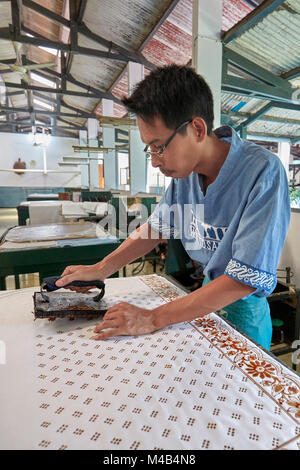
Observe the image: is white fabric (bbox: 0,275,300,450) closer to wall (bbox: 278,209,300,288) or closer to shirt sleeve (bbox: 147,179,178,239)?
shirt sleeve (bbox: 147,179,178,239)

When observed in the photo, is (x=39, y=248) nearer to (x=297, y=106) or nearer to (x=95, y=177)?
(x=297, y=106)

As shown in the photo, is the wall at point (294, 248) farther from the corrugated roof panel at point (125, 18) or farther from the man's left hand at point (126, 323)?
the corrugated roof panel at point (125, 18)

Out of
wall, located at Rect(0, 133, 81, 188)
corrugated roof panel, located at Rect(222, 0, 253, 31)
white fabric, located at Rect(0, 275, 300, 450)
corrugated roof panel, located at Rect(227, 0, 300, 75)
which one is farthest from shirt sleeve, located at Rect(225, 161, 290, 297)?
wall, located at Rect(0, 133, 81, 188)

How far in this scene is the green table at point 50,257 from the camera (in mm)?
1687

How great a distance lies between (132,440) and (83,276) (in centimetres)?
64

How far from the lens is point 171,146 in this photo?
0.81 meters

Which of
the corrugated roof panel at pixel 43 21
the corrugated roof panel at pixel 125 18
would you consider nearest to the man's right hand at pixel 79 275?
the corrugated roof panel at pixel 125 18

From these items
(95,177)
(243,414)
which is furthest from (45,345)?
(95,177)

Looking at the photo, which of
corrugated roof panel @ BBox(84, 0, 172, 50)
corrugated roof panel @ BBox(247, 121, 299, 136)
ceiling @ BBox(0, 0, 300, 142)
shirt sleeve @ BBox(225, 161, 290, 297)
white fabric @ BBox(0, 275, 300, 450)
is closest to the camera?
white fabric @ BBox(0, 275, 300, 450)

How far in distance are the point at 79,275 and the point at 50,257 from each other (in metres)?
0.84

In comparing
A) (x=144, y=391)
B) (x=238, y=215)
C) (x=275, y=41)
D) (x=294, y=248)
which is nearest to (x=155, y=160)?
(x=238, y=215)

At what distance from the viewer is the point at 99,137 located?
9.20 metres

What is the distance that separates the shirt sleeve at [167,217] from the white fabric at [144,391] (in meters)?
0.48

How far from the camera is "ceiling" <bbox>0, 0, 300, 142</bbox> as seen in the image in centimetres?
250
